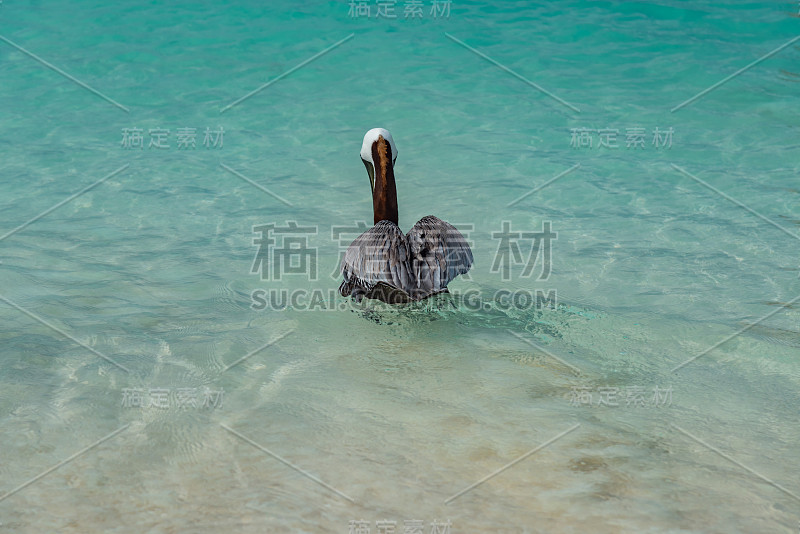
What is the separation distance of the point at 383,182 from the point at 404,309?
2.64 ft

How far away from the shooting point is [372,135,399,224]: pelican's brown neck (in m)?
4.57

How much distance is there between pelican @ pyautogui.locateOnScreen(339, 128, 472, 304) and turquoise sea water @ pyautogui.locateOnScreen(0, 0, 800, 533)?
1.19 ft

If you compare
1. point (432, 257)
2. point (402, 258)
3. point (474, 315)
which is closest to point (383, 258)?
point (402, 258)

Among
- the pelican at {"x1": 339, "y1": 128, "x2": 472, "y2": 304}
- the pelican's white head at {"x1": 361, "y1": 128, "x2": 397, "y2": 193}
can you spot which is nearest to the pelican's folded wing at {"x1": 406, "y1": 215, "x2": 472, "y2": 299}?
the pelican at {"x1": 339, "y1": 128, "x2": 472, "y2": 304}

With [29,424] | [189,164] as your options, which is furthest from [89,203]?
[29,424]

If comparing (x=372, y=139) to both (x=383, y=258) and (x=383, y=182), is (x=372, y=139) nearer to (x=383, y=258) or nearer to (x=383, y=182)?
(x=383, y=182)

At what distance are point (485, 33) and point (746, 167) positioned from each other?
4721 millimetres

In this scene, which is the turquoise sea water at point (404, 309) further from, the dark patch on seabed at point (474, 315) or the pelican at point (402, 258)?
the pelican at point (402, 258)

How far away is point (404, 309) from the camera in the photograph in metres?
4.79

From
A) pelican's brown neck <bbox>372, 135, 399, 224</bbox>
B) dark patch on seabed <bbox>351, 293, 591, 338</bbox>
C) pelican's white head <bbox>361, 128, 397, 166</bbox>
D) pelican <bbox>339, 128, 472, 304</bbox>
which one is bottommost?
dark patch on seabed <bbox>351, 293, 591, 338</bbox>

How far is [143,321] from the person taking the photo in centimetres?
Answer: 475

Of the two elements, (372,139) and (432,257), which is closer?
(432,257)

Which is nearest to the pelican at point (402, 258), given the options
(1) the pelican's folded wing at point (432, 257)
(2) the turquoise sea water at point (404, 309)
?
(1) the pelican's folded wing at point (432, 257)

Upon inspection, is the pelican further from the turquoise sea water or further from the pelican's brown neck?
the turquoise sea water
